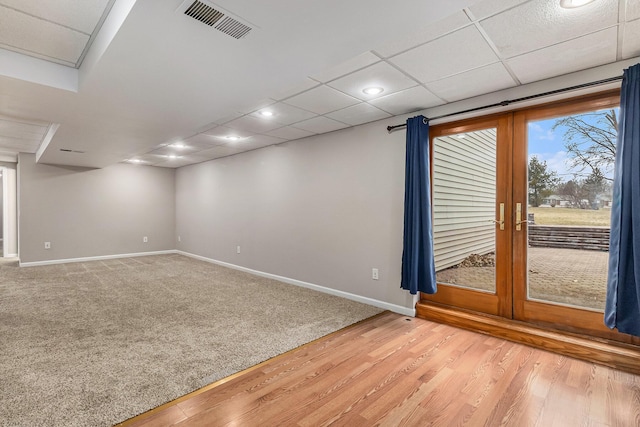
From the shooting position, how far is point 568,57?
2.30 m

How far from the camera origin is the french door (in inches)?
105

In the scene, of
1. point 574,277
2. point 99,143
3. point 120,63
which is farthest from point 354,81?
point 99,143

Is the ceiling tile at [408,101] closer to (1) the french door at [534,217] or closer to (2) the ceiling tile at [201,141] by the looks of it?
(1) the french door at [534,217]

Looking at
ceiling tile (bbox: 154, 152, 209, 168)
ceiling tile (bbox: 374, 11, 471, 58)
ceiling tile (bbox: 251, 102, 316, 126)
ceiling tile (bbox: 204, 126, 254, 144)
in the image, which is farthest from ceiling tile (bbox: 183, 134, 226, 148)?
ceiling tile (bbox: 374, 11, 471, 58)

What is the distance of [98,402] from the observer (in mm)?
1875

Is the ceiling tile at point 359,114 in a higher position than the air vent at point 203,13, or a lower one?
higher

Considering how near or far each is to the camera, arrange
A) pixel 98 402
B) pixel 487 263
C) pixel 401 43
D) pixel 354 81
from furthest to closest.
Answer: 1. pixel 487 263
2. pixel 354 81
3. pixel 401 43
4. pixel 98 402

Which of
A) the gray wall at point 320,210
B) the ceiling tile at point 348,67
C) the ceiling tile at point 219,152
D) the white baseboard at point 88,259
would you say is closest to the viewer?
the ceiling tile at point 348,67

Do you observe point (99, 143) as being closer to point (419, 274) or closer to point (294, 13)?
point (294, 13)

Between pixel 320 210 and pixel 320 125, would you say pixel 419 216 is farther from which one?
pixel 320 125

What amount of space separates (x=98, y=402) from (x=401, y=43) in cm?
306

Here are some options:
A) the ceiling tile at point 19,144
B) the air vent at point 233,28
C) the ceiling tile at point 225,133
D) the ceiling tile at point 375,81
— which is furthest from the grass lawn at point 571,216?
the ceiling tile at point 19,144

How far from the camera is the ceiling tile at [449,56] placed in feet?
6.85

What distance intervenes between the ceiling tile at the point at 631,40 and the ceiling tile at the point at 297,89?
215 centimetres
